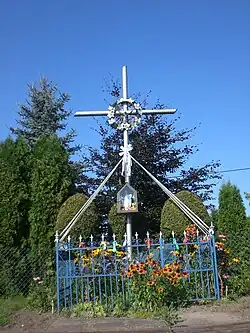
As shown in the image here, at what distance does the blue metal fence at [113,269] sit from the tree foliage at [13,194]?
2.20 m

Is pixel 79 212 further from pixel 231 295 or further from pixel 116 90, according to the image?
pixel 116 90

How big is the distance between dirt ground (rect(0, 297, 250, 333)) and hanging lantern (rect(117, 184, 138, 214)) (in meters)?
2.52

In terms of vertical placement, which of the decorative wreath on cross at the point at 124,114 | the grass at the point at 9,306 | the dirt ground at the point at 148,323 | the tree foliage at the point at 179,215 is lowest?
the dirt ground at the point at 148,323

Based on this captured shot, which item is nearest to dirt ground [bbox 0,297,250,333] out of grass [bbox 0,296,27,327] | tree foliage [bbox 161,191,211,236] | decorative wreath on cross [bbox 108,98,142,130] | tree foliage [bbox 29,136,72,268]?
grass [bbox 0,296,27,327]

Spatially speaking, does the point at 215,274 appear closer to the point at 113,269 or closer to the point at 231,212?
the point at 113,269

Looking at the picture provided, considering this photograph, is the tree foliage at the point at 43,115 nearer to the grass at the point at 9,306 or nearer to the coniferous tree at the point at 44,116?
the coniferous tree at the point at 44,116

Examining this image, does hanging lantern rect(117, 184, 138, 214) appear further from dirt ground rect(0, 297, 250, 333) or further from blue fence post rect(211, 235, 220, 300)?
dirt ground rect(0, 297, 250, 333)

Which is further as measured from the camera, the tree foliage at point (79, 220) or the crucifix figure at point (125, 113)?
the crucifix figure at point (125, 113)

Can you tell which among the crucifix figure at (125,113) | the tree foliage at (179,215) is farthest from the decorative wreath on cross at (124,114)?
the tree foliage at (179,215)

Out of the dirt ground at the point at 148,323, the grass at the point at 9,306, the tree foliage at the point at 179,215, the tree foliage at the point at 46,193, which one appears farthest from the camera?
the tree foliage at the point at 46,193

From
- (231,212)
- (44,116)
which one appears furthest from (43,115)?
(231,212)

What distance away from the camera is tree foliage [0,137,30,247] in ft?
33.7

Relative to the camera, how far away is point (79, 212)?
9.39 m

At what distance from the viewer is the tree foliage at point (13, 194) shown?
10.3m
